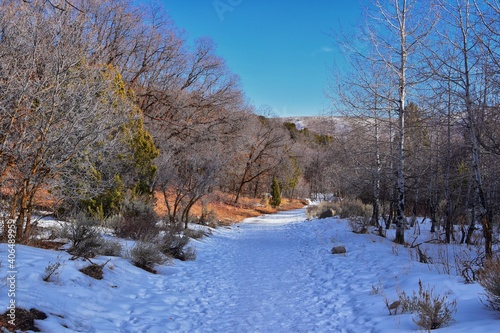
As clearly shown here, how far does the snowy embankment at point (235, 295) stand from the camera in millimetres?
4328

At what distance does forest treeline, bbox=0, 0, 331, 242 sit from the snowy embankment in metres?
1.89

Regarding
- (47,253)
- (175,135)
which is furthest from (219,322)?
(175,135)

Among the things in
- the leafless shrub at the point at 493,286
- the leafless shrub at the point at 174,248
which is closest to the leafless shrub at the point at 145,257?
the leafless shrub at the point at 174,248

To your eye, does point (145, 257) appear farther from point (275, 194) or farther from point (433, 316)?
point (275, 194)

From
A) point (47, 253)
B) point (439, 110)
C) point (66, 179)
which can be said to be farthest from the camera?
point (439, 110)

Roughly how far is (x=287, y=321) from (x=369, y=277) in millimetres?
2936

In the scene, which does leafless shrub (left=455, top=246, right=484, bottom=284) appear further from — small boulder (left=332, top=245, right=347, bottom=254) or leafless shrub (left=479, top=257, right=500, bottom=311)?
small boulder (left=332, top=245, right=347, bottom=254)

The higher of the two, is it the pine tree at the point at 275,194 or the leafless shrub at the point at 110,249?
the pine tree at the point at 275,194

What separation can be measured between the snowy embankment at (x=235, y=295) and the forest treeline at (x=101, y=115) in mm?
1893

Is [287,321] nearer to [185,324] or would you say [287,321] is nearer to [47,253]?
[185,324]

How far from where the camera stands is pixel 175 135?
27.4m

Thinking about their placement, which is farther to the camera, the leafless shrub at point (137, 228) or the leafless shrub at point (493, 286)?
the leafless shrub at point (137, 228)

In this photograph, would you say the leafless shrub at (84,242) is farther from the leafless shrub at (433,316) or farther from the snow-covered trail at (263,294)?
the leafless shrub at (433,316)

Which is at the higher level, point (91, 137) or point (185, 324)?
point (91, 137)
